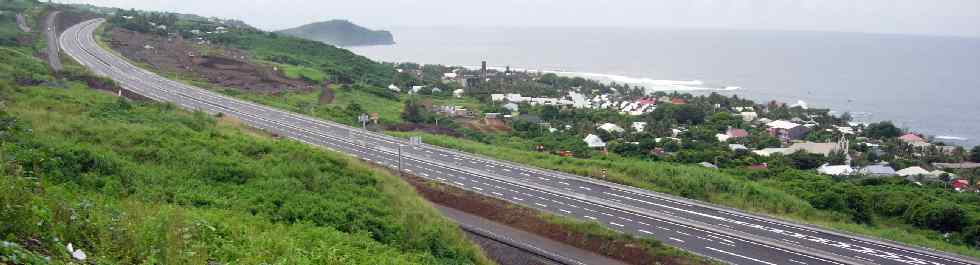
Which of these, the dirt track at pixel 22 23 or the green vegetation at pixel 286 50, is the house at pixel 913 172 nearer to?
the green vegetation at pixel 286 50

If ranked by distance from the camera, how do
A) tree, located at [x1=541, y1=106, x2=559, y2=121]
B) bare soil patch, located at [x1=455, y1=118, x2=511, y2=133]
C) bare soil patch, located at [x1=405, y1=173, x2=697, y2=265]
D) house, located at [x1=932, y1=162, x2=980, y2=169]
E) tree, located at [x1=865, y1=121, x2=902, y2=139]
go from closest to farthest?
bare soil patch, located at [x1=405, y1=173, x2=697, y2=265]
house, located at [x1=932, y1=162, x2=980, y2=169]
bare soil patch, located at [x1=455, y1=118, x2=511, y2=133]
tree, located at [x1=865, y1=121, x2=902, y2=139]
tree, located at [x1=541, y1=106, x2=559, y2=121]

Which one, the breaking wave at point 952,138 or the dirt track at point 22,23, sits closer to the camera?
the breaking wave at point 952,138

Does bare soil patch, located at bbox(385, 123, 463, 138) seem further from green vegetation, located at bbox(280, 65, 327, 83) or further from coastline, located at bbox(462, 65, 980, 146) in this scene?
coastline, located at bbox(462, 65, 980, 146)

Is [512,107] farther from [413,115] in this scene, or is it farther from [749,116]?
[749,116]

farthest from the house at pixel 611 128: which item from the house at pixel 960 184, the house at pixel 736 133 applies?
the house at pixel 960 184

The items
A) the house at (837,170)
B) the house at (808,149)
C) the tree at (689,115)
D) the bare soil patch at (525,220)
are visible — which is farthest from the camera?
the tree at (689,115)

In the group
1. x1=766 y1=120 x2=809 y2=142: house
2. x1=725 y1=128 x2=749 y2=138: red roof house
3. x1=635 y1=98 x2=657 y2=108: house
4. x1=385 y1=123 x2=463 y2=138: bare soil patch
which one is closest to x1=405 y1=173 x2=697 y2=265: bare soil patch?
x1=385 y1=123 x2=463 y2=138: bare soil patch
